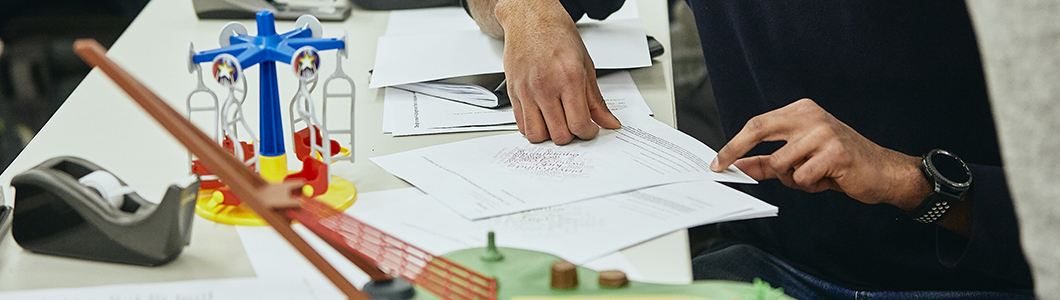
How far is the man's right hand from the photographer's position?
0.79 metres

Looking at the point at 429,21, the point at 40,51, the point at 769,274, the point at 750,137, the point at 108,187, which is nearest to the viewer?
the point at 108,187

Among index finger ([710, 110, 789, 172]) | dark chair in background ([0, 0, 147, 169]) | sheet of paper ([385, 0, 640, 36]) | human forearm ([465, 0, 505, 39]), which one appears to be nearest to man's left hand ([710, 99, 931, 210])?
index finger ([710, 110, 789, 172])

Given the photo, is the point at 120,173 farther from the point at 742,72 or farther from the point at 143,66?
the point at 742,72

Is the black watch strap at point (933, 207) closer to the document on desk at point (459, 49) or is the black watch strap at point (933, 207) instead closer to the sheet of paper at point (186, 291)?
the document on desk at point (459, 49)

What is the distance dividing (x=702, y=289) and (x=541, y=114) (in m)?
0.36

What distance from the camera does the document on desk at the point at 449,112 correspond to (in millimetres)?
854

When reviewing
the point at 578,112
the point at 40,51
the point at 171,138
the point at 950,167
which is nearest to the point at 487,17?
the point at 578,112

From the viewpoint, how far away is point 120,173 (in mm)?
726

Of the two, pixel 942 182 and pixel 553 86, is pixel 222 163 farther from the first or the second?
pixel 942 182

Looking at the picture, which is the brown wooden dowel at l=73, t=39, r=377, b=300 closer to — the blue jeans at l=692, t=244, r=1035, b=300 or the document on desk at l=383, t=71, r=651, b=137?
the document on desk at l=383, t=71, r=651, b=137

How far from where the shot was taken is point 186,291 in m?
0.52

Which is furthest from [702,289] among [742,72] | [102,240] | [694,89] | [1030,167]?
[694,89]

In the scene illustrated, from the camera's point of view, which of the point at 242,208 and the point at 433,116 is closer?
the point at 242,208

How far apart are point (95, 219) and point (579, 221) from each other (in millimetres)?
362
